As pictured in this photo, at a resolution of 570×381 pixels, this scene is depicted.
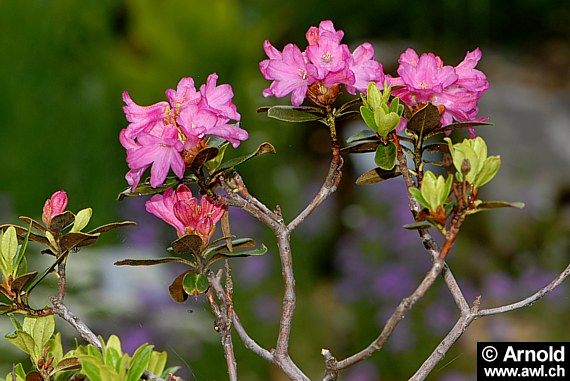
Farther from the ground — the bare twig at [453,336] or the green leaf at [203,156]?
the green leaf at [203,156]

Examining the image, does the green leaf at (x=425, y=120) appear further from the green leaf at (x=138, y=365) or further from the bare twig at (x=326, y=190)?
the green leaf at (x=138, y=365)

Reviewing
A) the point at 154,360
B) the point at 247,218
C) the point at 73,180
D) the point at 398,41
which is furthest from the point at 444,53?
the point at 154,360

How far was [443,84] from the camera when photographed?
57 cm

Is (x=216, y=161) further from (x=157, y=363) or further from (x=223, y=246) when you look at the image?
(x=157, y=363)

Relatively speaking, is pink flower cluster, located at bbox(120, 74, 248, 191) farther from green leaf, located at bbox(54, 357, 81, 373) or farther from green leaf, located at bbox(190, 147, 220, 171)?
green leaf, located at bbox(54, 357, 81, 373)

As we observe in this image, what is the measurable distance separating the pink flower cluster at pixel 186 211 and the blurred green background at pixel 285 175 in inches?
46.9

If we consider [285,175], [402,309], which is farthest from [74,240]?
[285,175]

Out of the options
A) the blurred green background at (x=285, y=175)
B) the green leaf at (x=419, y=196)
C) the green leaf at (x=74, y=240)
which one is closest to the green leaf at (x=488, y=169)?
the green leaf at (x=419, y=196)

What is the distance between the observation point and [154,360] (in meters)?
0.66

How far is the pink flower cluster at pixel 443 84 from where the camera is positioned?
572 mm

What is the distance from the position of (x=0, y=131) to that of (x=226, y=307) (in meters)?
2.15

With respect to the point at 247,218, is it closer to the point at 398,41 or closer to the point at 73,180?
the point at 73,180
